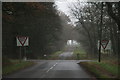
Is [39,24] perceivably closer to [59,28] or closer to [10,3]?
[59,28]

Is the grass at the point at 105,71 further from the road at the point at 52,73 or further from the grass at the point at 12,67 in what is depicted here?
the grass at the point at 12,67

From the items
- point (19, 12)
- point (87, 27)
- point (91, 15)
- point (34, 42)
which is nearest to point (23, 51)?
point (34, 42)

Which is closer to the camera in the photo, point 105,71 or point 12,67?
point 105,71

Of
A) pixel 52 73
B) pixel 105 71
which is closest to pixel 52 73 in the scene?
pixel 52 73

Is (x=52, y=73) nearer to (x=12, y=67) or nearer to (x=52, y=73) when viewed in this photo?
(x=52, y=73)

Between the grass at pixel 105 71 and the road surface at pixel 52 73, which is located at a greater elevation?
the grass at pixel 105 71

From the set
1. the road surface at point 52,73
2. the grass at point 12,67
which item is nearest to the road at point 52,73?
the road surface at point 52,73

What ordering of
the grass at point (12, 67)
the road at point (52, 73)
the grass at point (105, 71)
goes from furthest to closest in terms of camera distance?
the grass at point (12, 67)
the road at point (52, 73)
the grass at point (105, 71)

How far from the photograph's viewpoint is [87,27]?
63812 mm

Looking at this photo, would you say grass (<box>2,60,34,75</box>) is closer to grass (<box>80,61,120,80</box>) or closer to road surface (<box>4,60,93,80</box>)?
road surface (<box>4,60,93,80</box>)

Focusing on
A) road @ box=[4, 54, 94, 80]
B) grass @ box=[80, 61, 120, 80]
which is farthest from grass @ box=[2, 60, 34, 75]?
grass @ box=[80, 61, 120, 80]

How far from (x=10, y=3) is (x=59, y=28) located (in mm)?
33501

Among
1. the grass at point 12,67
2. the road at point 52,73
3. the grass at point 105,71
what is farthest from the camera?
the grass at point 12,67

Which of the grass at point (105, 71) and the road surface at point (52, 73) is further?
the road surface at point (52, 73)
